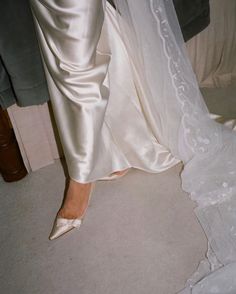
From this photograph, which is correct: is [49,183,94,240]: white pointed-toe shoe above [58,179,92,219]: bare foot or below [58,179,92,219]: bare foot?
below

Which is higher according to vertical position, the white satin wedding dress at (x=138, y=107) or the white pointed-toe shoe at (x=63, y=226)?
the white satin wedding dress at (x=138, y=107)

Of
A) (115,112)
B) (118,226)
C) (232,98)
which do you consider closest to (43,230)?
(118,226)

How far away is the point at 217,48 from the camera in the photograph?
59.3 inches

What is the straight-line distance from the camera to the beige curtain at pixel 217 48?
143 centimetres

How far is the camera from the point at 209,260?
2.96 ft

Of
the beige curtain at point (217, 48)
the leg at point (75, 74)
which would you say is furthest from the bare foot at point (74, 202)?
the beige curtain at point (217, 48)

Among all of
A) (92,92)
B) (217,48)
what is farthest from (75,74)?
(217,48)

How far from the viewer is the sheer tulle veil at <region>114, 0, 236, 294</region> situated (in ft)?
2.89

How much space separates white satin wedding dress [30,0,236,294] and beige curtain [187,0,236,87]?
48 centimetres

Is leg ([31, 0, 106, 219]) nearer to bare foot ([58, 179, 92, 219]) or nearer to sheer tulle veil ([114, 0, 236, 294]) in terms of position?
bare foot ([58, 179, 92, 219])

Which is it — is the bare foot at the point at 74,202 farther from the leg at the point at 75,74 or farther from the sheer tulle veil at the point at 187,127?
the sheer tulle veil at the point at 187,127

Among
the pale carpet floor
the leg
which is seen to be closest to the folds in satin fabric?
the leg

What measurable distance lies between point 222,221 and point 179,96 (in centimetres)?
38

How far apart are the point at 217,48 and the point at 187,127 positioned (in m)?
0.64
